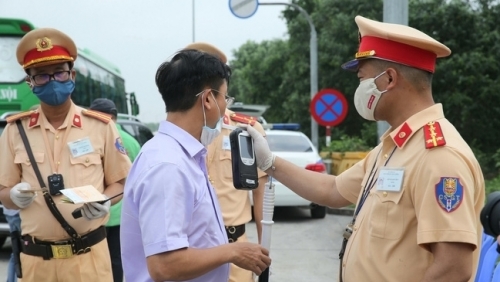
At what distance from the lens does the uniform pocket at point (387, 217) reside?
2.55 meters

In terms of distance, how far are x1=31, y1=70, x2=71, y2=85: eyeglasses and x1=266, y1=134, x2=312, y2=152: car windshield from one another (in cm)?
831

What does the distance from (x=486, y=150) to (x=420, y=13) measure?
211 inches

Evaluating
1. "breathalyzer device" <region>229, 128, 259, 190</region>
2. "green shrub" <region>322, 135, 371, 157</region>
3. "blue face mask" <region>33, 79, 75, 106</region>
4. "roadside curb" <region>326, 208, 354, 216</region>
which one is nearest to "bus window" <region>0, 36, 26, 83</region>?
"roadside curb" <region>326, 208, 354, 216</region>

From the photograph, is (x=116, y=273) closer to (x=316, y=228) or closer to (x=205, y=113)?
(x=205, y=113)

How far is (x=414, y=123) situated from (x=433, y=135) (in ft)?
0.47

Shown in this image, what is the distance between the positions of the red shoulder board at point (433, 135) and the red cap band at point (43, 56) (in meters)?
2.17

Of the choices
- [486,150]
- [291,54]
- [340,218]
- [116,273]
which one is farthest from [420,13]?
[116,273]

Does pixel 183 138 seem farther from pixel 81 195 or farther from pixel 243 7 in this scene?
pixel 243 7

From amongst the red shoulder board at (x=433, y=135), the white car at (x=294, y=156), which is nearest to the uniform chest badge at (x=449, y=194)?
the red shoulder board at (x=433, y=135)

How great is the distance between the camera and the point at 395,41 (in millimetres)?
2707

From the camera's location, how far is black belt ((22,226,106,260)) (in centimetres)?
352

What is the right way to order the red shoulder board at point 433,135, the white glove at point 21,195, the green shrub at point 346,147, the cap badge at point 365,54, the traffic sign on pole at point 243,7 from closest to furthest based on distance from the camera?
the red shoulder board at point 433,135
the cap badge at point 365,54
the white glove at point 21,195
the traffic sign on pole at point 243,7
the green shrub at point 346,147

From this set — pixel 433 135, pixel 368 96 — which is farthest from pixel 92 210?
pixel 433 135

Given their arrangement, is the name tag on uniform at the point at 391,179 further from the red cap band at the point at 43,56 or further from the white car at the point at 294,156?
the white car at the point at 294,156
